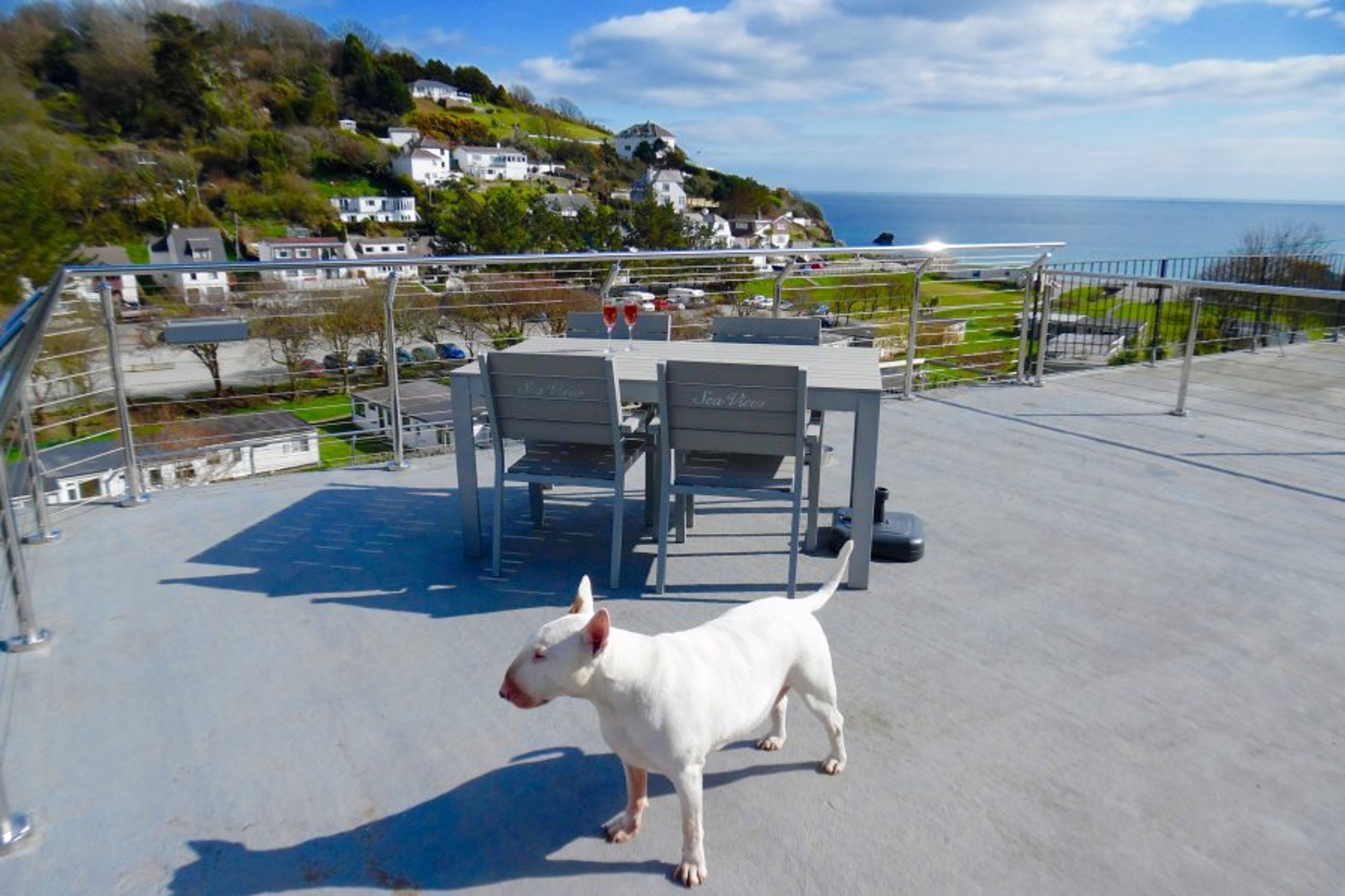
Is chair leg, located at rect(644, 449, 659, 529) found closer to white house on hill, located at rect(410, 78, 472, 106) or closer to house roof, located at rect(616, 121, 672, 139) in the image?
white house on hill, located at rect(410, 78, 472, 106)

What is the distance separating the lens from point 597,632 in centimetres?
159

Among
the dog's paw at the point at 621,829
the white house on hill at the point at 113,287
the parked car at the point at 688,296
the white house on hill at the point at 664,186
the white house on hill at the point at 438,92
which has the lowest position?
the dog's paw at the point at 621,829

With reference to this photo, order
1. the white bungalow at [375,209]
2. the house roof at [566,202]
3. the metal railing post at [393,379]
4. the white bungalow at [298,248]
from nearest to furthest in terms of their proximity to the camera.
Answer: the metal railing post at [393,379]
the white bungalow at [298,248]
the house roof at [566,202]
the white bungalow at [375,209]

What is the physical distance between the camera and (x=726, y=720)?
1.78 meters

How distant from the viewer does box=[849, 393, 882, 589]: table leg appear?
316 cm

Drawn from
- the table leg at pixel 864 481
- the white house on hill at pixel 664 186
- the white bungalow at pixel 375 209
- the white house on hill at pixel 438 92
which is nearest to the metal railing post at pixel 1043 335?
the table leg at pixel 864 481

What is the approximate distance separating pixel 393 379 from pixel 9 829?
301 cm

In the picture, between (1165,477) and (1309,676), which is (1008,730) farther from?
(1165,477)

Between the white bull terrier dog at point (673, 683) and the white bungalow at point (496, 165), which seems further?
the white bungalow at point (496, 165)

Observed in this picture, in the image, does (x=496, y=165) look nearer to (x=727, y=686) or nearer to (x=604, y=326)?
(x=604, y=326)

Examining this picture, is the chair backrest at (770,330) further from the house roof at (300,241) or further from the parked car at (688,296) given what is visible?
the house roof at (300,241)

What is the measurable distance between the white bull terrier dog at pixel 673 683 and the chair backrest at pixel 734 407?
1152 millimetres

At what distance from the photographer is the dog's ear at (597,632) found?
62.2 inches

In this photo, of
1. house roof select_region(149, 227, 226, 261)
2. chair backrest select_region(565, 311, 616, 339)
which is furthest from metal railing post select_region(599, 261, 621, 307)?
house roof select_region(149, 227, 226, 261)
